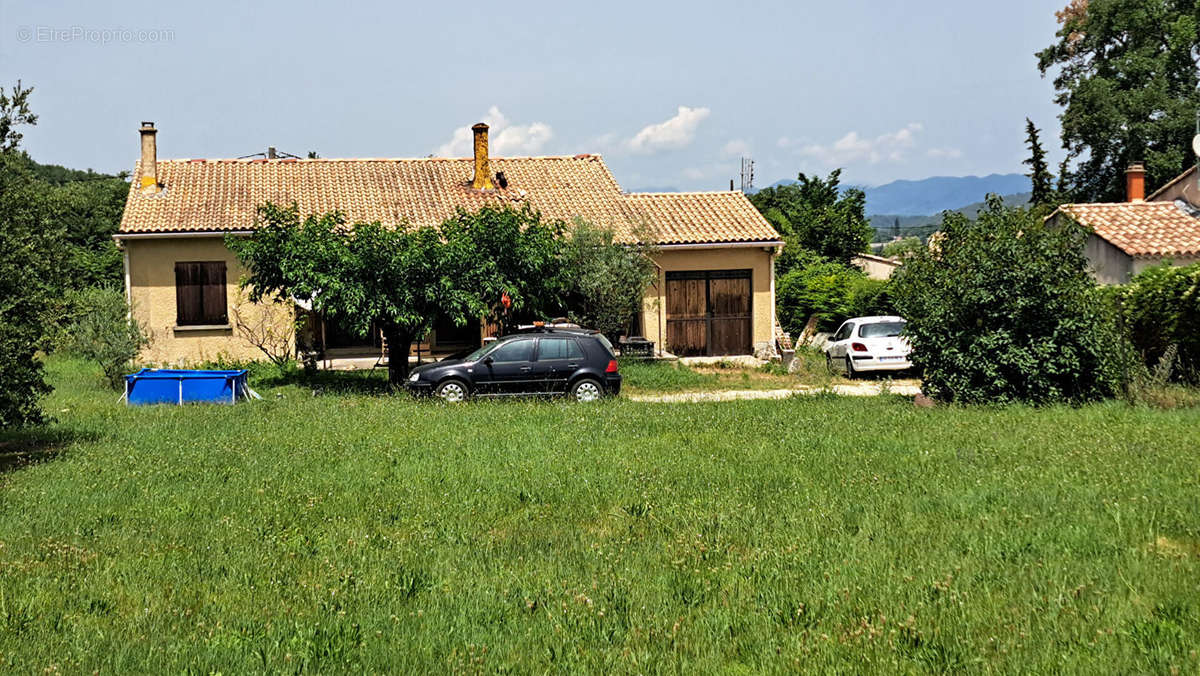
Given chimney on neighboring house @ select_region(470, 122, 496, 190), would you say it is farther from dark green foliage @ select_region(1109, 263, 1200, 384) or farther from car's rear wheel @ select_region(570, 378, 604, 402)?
dark green foliage @ select_region(1109, 263, 1200, 384)

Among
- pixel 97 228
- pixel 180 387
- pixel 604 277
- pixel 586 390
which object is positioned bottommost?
pixel 586 390

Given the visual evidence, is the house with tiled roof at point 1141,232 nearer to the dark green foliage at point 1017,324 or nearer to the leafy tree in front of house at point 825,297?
the leafy tree in front of house at point 825,297

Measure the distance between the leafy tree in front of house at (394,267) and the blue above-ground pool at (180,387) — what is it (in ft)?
7.36

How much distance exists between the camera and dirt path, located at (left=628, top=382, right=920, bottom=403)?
19.2 m

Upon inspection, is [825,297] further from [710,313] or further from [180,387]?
[180,387]

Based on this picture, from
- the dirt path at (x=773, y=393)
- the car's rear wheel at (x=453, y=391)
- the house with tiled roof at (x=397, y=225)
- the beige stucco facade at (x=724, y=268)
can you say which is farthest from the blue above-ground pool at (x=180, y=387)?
the beige stucco facade at (x=724, y=268)

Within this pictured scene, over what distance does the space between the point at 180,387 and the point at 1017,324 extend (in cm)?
1426

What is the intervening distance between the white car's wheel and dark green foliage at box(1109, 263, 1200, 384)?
10.9 meters

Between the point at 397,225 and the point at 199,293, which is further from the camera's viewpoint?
the point at 199,293

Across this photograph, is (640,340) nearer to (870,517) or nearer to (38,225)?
(38,225)

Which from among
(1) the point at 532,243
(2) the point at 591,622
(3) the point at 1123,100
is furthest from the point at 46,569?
(3) the point at 1123,100

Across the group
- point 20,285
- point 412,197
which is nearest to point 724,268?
point 412,197

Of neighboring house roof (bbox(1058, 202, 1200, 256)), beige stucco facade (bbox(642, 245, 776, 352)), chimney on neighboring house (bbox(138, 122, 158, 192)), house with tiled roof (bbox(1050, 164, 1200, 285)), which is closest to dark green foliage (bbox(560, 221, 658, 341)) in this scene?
beige stucco facade (bbox(642, 245, 776, 352))

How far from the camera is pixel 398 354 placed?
2092 cm
